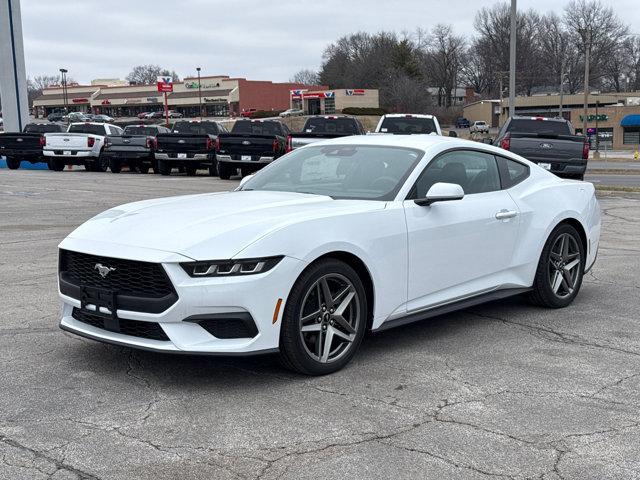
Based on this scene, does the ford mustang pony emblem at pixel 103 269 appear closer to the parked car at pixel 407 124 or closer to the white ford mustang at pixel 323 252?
the white ford mustang at pixel 323 252

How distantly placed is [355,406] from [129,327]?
145cm

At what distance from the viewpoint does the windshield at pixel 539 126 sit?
62.8ft

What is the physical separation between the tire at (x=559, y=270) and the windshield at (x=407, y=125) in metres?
12.8

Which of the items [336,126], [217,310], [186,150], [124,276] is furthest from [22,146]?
[217,310]

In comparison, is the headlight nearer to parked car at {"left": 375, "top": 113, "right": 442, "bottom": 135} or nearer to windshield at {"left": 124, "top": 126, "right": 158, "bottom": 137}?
parked car at {"left": 375, "top": 113, "right": 442, "bottom": 135}

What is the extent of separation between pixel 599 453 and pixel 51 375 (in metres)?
3.28

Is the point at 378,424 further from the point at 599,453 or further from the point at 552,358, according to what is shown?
the point at 552,358

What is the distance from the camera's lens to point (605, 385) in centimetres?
483

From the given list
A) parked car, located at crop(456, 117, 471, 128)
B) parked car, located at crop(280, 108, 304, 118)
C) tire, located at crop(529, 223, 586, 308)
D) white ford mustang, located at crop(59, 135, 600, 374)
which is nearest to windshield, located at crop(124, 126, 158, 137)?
white ford mustang, located at crop(59, 135, 600, 374)

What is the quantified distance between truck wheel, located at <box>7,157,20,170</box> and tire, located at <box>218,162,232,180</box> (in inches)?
406

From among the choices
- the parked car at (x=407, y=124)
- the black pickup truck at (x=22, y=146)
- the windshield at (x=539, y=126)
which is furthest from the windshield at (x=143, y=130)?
the windshield at (x=539, y=126)

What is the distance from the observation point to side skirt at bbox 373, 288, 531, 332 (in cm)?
539

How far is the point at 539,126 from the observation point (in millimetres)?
19266

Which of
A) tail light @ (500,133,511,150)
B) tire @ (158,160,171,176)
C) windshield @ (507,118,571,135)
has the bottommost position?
tire @ (158,160,171,176)
